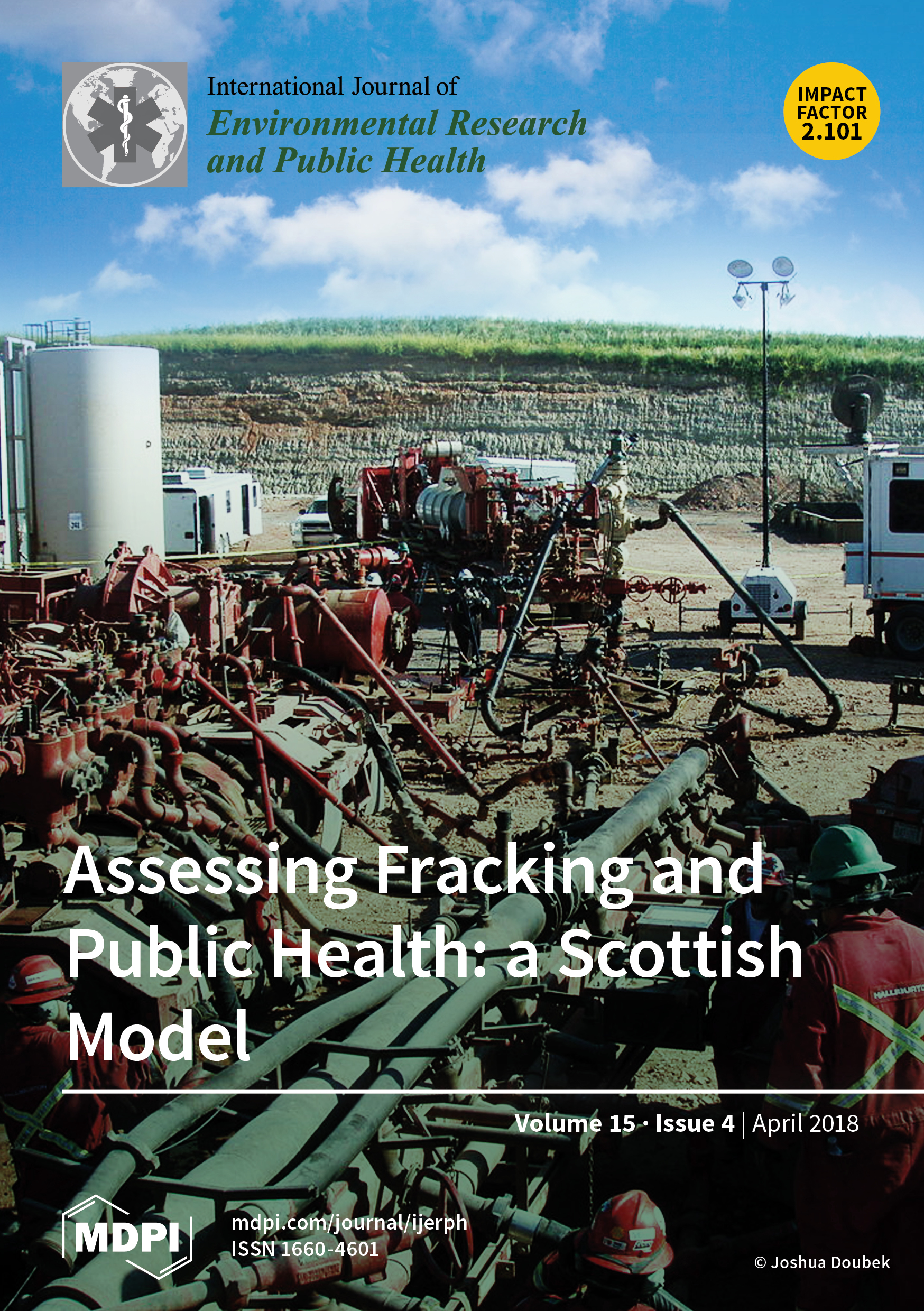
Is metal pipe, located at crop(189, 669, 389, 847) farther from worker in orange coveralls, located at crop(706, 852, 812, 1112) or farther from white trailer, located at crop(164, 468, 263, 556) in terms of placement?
white trailer, located at crop(164, 468, 263, 556)

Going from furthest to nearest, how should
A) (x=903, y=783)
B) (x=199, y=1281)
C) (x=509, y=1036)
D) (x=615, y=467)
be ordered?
(x=615, y=467), (x=903, y=783), (x=509, y=1036), (x=199, y=1281)

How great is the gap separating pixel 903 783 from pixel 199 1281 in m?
6.26

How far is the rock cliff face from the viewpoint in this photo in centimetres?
4550

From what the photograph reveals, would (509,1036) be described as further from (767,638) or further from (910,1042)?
(767,638)

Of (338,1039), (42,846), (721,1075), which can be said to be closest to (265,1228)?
(338,1039)

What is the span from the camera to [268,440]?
160 ft

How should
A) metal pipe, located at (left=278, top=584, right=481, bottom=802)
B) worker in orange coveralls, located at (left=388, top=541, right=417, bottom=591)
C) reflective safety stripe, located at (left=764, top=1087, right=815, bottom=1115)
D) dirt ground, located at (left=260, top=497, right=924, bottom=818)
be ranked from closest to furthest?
reflective safety stripe, located at (left=764, top=1087, right=815, bottom=1115) → metal pipe, located at (left=278, top=584, right=481, bottom=802) → dirt ground, located at (left=260, top=497, right=924, bottom=818) → worker in orange coveralls, located at (left=388, top=541, right=417, bottom=591)

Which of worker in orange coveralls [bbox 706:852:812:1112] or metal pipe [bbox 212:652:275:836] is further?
metal pipe [bbox 212:652:275:836]

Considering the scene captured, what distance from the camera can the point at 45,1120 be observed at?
4.23 m

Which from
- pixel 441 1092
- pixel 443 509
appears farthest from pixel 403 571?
pixel 441 1092

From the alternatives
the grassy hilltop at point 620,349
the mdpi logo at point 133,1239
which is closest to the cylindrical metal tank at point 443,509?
the mdpi logo at point 133,1239

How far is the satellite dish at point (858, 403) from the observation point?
77.5 ft

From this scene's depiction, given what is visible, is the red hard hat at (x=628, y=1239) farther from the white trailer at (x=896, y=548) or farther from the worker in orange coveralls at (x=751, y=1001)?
the white trailer at (x=896, y=548)

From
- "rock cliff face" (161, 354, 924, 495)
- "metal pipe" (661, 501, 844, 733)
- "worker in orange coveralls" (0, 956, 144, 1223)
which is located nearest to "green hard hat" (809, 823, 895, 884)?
"worker in orange coveralls" (0, 956, 144, 1223)
